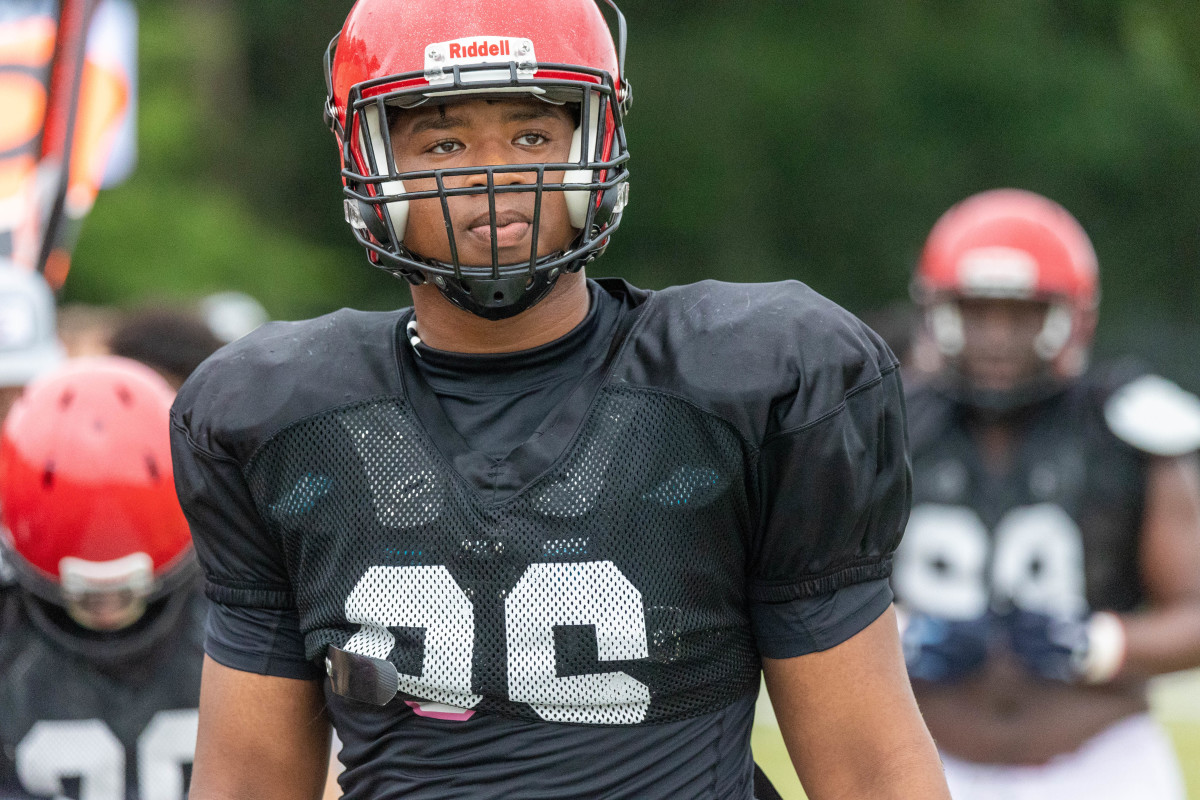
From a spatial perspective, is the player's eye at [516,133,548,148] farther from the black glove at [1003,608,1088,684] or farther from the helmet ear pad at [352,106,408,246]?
the black glove at [1003,608,1088,684]

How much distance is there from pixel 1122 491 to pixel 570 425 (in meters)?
3.02

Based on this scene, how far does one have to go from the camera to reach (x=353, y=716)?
210 cm

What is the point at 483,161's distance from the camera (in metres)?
2.06

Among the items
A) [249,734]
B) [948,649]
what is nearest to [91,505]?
[249,734]

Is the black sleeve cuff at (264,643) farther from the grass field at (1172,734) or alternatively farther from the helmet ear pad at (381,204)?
the grass field at (1172,734)

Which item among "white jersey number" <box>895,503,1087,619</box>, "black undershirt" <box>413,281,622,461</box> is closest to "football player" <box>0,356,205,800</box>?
"black undershirt" <box>413,281,622,461</box>

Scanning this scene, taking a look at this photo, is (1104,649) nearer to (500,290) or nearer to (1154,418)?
(1154,418)

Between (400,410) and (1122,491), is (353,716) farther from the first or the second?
(1122,491)

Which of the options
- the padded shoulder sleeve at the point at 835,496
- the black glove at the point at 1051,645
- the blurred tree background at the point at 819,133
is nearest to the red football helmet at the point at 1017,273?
the black glove at the point at 1051,645

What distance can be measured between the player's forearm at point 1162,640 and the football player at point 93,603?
256 cm

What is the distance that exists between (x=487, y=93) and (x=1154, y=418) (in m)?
3.09

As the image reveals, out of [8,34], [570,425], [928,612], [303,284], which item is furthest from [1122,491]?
[303,284]

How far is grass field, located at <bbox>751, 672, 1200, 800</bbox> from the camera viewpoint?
7.62 m

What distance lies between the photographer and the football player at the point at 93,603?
10.8ft
